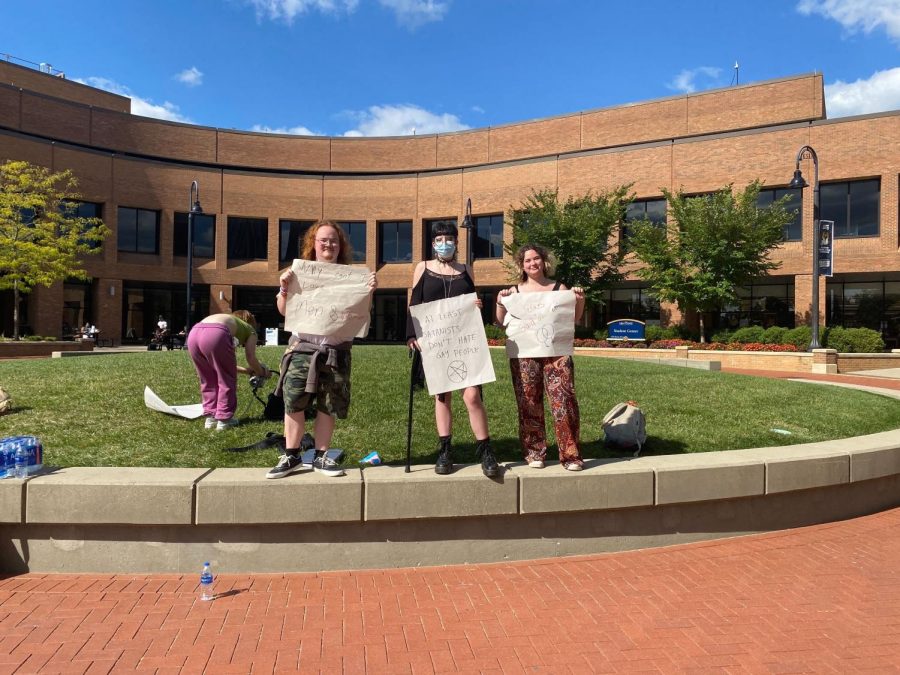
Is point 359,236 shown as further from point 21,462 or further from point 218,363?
point 21,462

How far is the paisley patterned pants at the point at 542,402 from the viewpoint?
4605 millimetres

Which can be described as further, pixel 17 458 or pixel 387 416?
pixel 387 416

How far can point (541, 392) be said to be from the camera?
187 inches

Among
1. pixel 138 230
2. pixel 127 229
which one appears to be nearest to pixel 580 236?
pixel 138 230

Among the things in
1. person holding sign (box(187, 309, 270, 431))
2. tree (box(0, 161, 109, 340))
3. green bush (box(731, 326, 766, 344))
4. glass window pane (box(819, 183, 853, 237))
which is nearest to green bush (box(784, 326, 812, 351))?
green bush (box(731, 326, 766, 344))

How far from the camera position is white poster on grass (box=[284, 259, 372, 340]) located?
446 cm

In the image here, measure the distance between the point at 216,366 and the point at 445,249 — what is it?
2796 mm

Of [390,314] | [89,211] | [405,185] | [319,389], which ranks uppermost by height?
[405,185]

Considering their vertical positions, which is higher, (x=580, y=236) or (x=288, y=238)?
(x=288, y=238)

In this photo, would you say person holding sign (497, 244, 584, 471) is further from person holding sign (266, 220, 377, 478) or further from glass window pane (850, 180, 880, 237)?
glass window pane (850, 180, 880, 237)

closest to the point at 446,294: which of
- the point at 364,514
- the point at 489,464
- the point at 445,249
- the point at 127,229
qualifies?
the point at 445,249

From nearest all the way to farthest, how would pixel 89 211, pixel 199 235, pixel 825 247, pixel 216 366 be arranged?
pixel 216 366 → pixel 825 247 → pixel 89 211 → pixel 199 235

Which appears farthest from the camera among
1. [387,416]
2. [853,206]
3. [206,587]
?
[853,206]

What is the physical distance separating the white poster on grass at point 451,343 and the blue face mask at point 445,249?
328 millimetres
